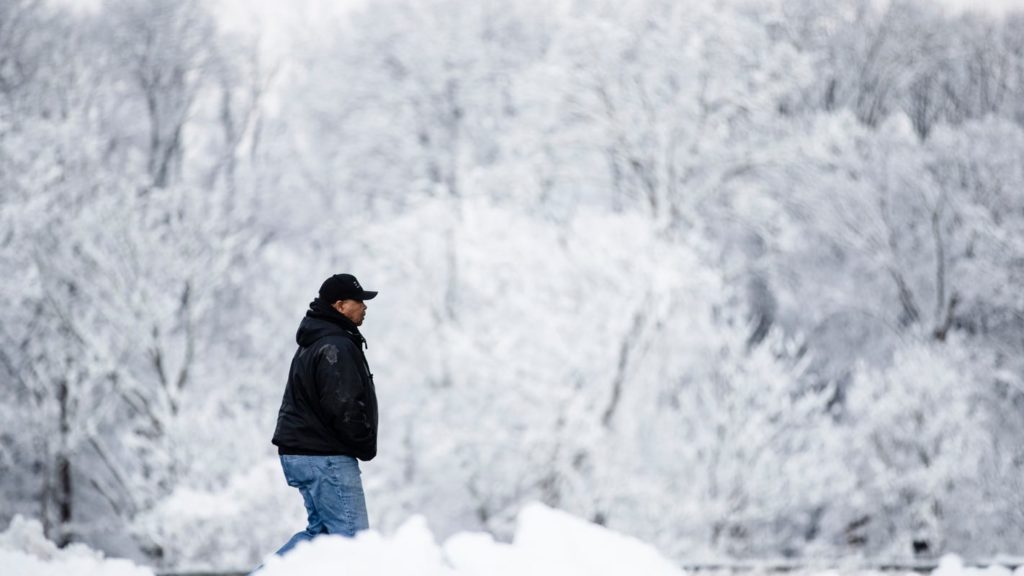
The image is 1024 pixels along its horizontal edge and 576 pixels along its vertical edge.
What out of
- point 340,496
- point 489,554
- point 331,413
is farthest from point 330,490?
point 489,554

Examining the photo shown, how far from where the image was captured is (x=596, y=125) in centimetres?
1884

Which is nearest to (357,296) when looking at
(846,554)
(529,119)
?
(846,554)

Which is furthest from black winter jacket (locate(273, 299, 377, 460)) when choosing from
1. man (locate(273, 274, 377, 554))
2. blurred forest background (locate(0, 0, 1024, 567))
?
blurred forest background (locate(0, 0, 1024, 567))

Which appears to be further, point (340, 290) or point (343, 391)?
point (340, 290)

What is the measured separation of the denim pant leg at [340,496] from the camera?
4734 mm

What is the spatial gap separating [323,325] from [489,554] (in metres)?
1.28

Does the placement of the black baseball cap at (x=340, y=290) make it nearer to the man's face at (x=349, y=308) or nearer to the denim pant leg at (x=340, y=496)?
the man's face at (x=349, y=308)

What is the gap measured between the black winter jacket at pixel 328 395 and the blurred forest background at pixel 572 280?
12.3 meters

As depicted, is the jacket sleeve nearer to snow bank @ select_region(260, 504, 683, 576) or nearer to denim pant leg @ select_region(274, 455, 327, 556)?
denim pant leg @ select_region(274, 455, 327, 556)

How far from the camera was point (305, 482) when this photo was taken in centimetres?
478

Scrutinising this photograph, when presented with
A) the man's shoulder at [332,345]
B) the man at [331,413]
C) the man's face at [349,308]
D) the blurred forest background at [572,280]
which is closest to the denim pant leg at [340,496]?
the man at [331,413]

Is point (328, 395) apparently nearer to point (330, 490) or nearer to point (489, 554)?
point (330, 490)

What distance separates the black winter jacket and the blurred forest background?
486 inches

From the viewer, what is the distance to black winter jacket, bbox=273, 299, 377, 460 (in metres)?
4.62
